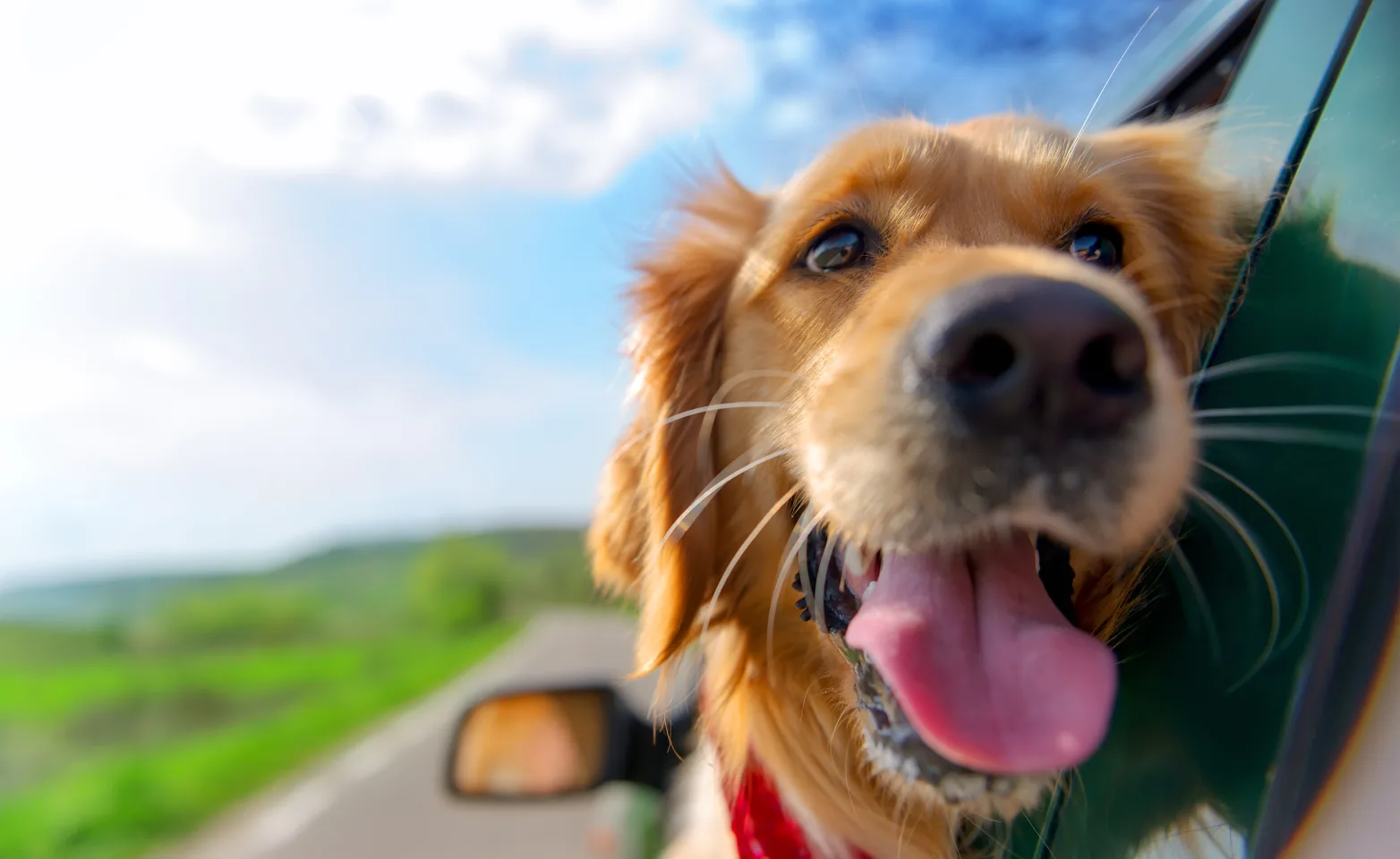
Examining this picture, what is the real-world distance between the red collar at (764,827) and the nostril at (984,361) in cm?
129

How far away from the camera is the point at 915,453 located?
1408 millimetres

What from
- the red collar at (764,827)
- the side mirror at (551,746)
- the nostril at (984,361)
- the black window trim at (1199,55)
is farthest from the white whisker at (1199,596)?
the side mirror at (551,746)

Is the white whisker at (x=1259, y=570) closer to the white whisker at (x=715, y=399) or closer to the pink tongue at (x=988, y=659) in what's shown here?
the pink tongue at (x=988, y=659)

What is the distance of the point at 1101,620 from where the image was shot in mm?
1641

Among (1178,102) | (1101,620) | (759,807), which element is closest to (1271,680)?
(1101,620)

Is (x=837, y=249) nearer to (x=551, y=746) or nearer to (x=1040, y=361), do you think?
(x=1040, y=361)

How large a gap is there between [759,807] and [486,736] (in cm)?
119

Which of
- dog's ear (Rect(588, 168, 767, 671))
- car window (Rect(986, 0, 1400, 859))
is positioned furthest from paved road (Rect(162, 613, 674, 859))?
car window (Rect(986, 0, 1400, 859))

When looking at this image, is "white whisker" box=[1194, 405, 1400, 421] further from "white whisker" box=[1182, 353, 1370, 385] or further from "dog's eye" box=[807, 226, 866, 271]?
"dog's eye" box=[807, 226, 866, 271]

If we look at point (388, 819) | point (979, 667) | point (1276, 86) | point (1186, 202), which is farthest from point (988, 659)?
point (388, 819)

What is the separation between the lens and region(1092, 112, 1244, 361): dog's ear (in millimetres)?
1819

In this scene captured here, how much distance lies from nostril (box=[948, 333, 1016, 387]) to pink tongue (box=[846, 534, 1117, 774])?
18.2 inches

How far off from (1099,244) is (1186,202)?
311mm

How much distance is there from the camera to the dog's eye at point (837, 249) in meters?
2.21
